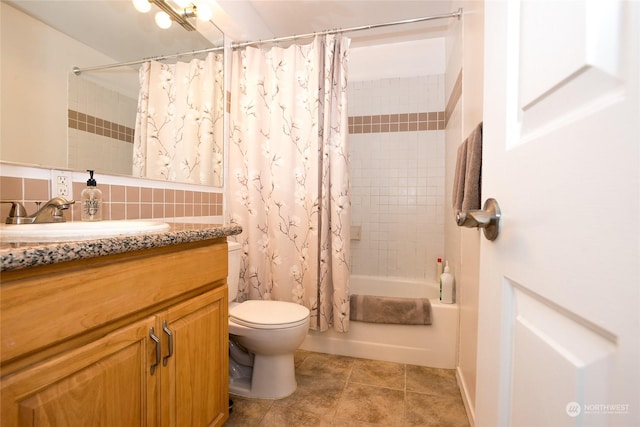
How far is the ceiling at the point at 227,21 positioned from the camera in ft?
3.89

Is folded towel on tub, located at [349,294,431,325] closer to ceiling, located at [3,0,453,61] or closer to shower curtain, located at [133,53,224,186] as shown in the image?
shower curtain, located at [133,53,224,186]

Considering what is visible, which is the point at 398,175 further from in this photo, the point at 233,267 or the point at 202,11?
the point at 202,11

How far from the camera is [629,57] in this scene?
263 mm

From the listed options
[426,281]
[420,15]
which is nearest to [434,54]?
[420,15]

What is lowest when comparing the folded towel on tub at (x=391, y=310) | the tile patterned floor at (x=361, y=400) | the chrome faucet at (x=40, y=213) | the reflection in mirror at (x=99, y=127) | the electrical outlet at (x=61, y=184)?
the tile patterned floor at (x=361, y=400)

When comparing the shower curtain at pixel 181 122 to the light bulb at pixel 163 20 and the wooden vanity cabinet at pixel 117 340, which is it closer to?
the light bulb at pixel 163 20

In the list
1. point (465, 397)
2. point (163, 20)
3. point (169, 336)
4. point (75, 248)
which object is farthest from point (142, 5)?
point (465, 397)

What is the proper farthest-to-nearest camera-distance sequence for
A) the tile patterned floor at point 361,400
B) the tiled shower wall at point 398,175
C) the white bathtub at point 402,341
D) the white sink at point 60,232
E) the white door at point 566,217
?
the tiled shower wall at point 398,175
the white bathtub at point 402,341
the tile patterned floor at point 361,400
the white sink at point 60,232
the white door at point 566,217

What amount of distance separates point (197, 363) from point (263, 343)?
0.48 meters

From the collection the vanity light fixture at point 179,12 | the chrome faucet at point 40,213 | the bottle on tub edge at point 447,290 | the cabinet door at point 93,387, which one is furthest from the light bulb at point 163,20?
the bottle on tub edge at point 447,290

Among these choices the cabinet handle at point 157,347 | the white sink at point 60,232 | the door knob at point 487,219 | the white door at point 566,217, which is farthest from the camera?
the cabinet handle at point 157,347

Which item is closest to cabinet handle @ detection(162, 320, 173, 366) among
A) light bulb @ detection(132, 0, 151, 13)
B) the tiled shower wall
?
light bulb @ detection(132, 0, 151, 13)

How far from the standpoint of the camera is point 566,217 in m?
0.33

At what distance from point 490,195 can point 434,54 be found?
244cm
